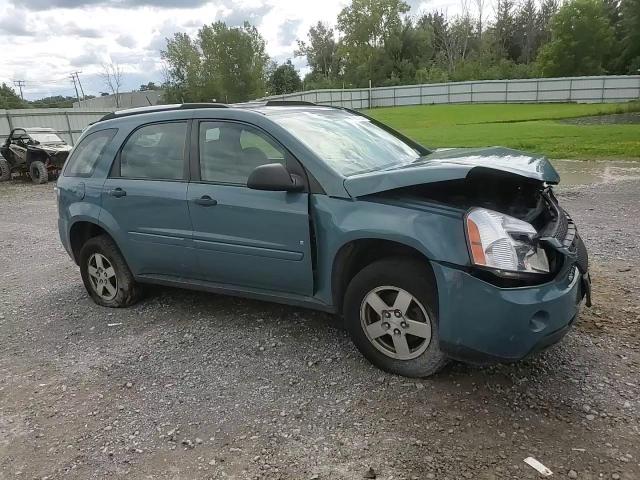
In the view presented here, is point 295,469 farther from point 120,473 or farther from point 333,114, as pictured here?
point 333,114

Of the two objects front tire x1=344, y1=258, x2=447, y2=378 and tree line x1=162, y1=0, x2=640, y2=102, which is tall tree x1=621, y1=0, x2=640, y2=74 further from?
front tire x1=344, y1=258, x2=447, y2=378

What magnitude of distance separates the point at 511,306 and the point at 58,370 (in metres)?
3.20

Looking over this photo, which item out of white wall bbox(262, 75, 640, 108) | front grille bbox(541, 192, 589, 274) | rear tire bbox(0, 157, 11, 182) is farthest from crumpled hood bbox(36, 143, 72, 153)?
white wall bbox(262, 75, 640, 108)

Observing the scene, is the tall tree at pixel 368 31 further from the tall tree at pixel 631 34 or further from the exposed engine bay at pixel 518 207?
the exposed engine bay at pixel 518 207

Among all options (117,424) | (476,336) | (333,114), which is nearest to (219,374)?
(117,424)

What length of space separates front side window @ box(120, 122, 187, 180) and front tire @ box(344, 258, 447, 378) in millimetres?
1847

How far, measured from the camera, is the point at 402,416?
10.1ft

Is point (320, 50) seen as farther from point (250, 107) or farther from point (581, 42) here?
point (250, 107)

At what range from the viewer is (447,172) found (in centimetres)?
302

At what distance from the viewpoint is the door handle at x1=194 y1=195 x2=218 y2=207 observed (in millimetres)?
4047

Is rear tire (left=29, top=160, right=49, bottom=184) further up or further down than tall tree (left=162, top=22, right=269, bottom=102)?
further down

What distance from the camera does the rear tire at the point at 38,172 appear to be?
52.9 feet

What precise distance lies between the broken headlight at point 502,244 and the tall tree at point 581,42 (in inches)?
2228

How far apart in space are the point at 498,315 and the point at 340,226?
1107 millimetres
